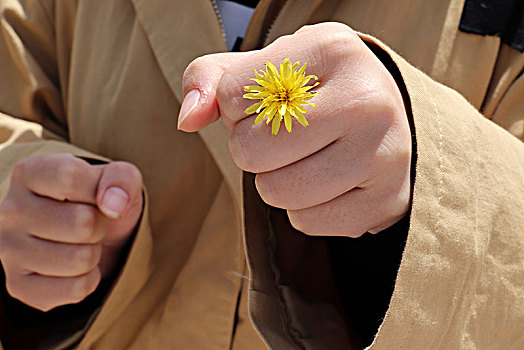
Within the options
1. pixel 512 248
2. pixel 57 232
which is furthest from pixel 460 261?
pixel 57 232

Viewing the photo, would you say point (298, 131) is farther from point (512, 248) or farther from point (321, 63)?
point (512, 248)

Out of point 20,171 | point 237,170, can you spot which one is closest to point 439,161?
point 237,170

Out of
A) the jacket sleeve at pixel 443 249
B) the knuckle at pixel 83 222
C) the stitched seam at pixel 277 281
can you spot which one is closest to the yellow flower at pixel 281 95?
the jacket sleeve at pixel 443 249

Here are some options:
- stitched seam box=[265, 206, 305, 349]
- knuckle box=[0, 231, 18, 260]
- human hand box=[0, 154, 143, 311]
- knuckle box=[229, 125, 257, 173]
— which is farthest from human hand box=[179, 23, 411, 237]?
knuckle box=[0, 231, 18, 260]

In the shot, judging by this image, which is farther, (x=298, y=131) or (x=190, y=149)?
(x=190, y=149)

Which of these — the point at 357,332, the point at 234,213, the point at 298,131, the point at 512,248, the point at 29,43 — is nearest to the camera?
the point at 298,131

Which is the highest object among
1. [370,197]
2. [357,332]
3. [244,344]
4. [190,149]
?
[370,197]
